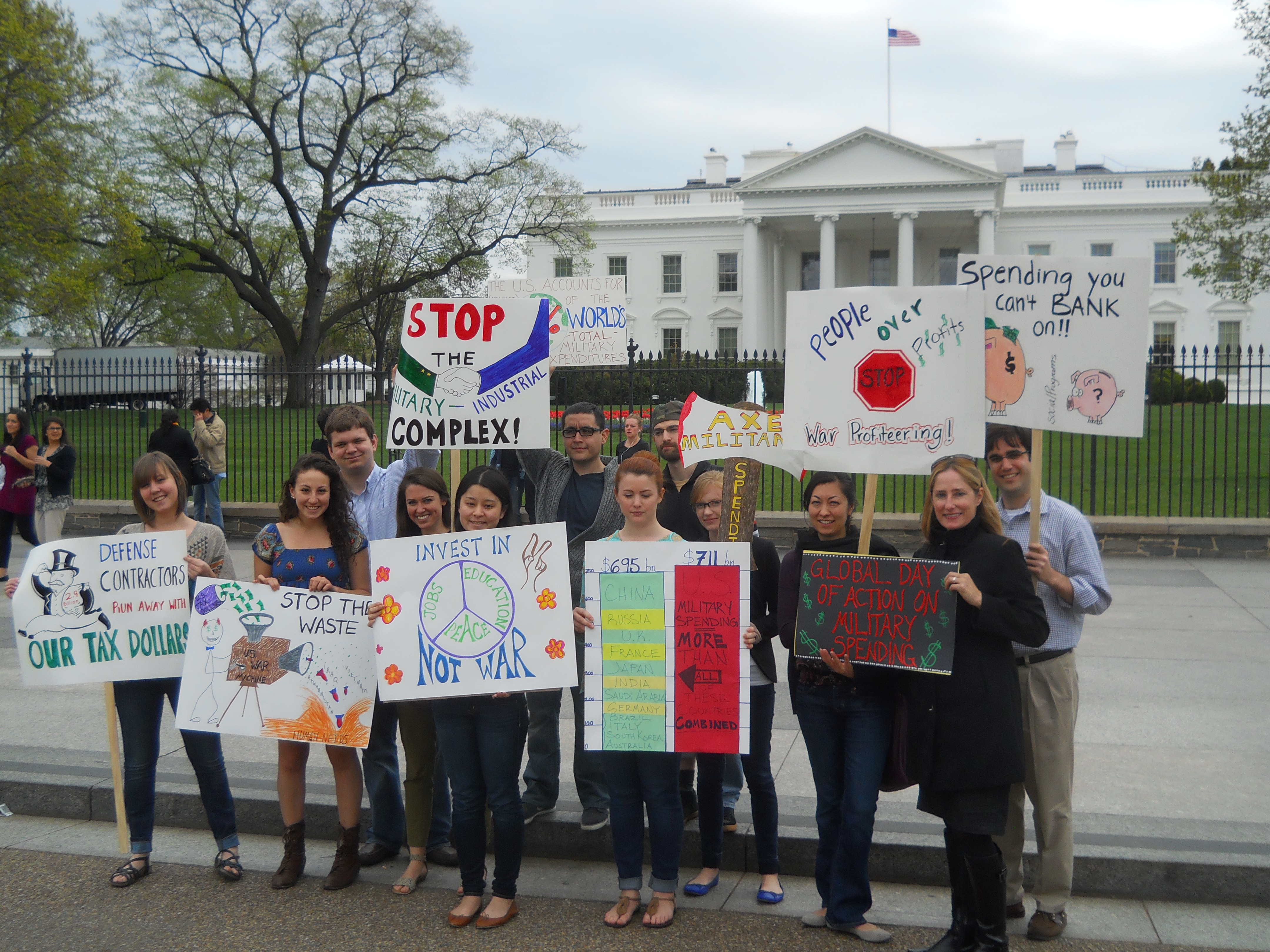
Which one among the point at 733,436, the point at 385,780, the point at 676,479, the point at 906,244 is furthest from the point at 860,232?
the point at 385,780

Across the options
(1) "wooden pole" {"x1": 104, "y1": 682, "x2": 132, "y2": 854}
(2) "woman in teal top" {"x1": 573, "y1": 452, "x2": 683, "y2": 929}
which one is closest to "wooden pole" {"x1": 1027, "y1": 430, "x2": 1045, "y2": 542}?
(2) "woman in teal top" {"x1": 573, "y1": 452, "x2": 683, "y2": 929}

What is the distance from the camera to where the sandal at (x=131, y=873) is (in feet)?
14.5

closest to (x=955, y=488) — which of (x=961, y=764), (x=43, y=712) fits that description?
(x=961, y=764)

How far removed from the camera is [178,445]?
12.4 metres

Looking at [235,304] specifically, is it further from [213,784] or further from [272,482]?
[213,784]

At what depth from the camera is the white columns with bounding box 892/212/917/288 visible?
5084cm

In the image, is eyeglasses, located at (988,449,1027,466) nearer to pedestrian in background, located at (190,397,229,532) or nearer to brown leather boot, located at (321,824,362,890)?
brown leather boot, located at (321,824,362,890)

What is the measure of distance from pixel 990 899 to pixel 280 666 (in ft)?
9.59

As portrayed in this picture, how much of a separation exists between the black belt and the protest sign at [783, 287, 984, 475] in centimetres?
78

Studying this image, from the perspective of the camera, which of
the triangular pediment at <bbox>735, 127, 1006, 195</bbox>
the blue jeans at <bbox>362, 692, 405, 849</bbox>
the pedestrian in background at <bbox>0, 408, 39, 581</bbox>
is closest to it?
the blue jeans at <bbox>362, 692, 405, 849</bbox>

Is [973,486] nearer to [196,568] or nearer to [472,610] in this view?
[472,610]

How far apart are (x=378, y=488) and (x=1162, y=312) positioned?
182 ft

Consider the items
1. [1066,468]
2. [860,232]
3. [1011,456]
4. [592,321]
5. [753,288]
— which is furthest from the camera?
[860,232]

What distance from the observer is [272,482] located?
1602 cm
